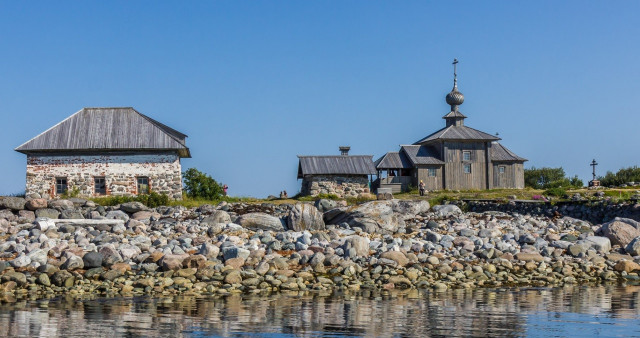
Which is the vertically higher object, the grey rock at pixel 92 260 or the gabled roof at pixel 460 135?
the gabled roof at pixel 460 135

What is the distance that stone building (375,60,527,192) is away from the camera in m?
43.5

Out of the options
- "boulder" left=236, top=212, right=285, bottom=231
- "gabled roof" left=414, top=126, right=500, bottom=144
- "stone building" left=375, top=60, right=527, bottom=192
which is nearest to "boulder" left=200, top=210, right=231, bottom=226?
"boulder" left=236, top=212, right=285, bottom=231

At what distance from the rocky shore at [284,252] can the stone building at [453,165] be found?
1918 centimetres

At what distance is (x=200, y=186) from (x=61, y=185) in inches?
244

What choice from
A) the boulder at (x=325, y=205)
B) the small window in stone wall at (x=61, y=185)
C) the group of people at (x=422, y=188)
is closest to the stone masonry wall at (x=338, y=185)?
the group of people at (x=422, y=188)

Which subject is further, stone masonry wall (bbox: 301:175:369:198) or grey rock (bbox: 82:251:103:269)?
stone masonry wall (bbox: 301:175:369:198)

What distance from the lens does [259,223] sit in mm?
20688

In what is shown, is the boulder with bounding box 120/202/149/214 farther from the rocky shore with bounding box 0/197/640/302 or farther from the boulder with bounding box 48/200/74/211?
the boulder with bounding box 48/200/74/211

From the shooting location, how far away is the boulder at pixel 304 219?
20.9 m

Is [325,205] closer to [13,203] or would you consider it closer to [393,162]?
[13,203]

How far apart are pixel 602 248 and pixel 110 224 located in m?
13.8

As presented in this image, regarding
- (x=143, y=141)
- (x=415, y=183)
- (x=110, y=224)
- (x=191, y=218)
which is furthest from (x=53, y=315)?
(x=415, y=183)

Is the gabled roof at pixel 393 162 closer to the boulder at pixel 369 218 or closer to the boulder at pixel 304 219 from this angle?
the boulder at pixel 369 218

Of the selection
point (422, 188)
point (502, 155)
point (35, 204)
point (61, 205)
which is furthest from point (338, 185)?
point (35, 204)
